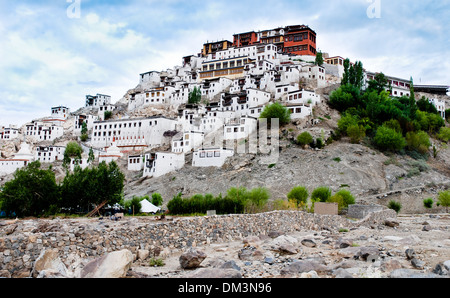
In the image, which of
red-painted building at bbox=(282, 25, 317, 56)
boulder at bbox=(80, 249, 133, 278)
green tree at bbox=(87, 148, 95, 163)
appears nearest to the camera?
boulder at bbox=(80, 249, 133, 278)

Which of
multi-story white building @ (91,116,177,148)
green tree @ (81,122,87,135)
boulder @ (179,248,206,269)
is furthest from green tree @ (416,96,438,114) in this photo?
boulder @ (179,248,206,269)

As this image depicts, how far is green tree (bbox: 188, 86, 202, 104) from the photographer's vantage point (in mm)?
76250

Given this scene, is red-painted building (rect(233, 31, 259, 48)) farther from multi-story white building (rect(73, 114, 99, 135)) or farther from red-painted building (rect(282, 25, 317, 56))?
multi-story white building (rect(73, 114, 99, 135))

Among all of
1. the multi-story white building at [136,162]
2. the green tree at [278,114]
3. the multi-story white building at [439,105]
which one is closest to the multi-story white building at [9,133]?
the multi-story white building at [136,162]

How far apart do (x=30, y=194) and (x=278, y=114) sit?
40746 mm

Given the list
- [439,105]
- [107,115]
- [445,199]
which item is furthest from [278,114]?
[107,115]

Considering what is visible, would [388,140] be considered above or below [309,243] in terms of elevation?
above

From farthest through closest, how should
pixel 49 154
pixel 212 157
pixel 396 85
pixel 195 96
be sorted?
pixel 396 85 → pixel 195 96 → pixel 49 154 → pixel 212 157

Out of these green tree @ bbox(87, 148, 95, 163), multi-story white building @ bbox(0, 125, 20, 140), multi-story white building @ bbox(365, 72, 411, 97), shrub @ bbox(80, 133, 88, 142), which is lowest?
green tree @ bbox(87, 148, 95, 163)

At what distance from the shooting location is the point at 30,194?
82.4 feet

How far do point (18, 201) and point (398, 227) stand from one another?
937 inches

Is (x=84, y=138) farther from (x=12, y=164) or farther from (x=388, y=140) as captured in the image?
(x=388, y=140)

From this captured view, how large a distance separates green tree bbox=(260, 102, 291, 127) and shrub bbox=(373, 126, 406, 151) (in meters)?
13.3

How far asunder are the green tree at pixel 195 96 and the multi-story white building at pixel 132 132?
22.8ft
